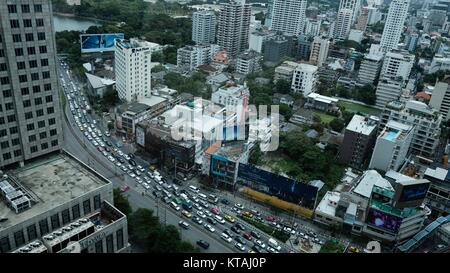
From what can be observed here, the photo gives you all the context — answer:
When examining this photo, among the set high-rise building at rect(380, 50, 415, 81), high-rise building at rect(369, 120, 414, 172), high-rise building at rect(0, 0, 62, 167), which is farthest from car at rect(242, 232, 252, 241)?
high-rise building at rect(380, 50, 415, 81)

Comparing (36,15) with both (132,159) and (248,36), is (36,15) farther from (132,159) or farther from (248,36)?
(248,36)

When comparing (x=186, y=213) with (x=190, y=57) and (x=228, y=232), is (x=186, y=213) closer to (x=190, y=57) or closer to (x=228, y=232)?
(x=228, y=232)

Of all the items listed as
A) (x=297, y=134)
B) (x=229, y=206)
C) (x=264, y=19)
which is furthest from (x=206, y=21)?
(x=229, y=206)

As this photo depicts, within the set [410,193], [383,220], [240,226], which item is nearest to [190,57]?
[240,226]

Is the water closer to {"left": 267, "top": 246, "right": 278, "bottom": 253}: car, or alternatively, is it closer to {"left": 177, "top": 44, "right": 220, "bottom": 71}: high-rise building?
{"left": 177, "top": 44, "right": 220, "bottom": 71}: high-rise building

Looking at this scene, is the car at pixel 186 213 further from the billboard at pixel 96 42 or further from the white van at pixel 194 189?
the billboard at pixel 96 42
